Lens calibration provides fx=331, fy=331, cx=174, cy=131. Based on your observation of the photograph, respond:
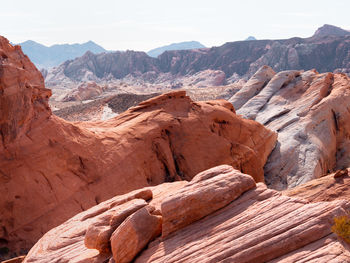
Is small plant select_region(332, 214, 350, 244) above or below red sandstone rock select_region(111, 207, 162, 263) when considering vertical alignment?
above

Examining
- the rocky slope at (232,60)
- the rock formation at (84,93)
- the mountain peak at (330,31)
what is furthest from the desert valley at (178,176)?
the mountain peak at (330,31)

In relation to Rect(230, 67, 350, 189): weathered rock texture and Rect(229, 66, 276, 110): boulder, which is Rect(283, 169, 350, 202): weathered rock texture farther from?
Rect(229, 66, 276, 110): boulder

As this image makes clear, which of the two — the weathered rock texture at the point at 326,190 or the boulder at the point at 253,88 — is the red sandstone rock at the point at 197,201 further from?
the boulder at the point at 253,88

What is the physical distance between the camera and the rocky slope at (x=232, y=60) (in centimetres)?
11762

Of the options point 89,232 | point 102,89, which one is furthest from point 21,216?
point 102,89

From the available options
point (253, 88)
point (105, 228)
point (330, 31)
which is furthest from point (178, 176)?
point (330, 31)

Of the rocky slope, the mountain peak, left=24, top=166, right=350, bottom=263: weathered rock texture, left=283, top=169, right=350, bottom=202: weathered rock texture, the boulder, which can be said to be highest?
the mountain peak

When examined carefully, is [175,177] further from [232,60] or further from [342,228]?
[232,60]

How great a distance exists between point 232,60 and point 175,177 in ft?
425

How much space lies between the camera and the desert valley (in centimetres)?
660

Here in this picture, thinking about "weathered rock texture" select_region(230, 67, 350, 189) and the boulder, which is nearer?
"weathered rock texture" select_region(230, 67, 350, 189)

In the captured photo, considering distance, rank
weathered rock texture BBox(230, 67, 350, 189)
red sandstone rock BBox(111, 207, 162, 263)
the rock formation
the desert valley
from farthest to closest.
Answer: the rock formation < weathered rock texture BBox(230, 67, 350, 189) < red sandstone rock BBox(111, 207, 162, 263) < the desert valley

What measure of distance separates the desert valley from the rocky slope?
95.9 m

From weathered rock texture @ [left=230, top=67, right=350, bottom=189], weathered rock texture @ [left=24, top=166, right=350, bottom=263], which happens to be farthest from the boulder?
weathered rock texture @ [left=24, top=166, right=350, bottom=263]
